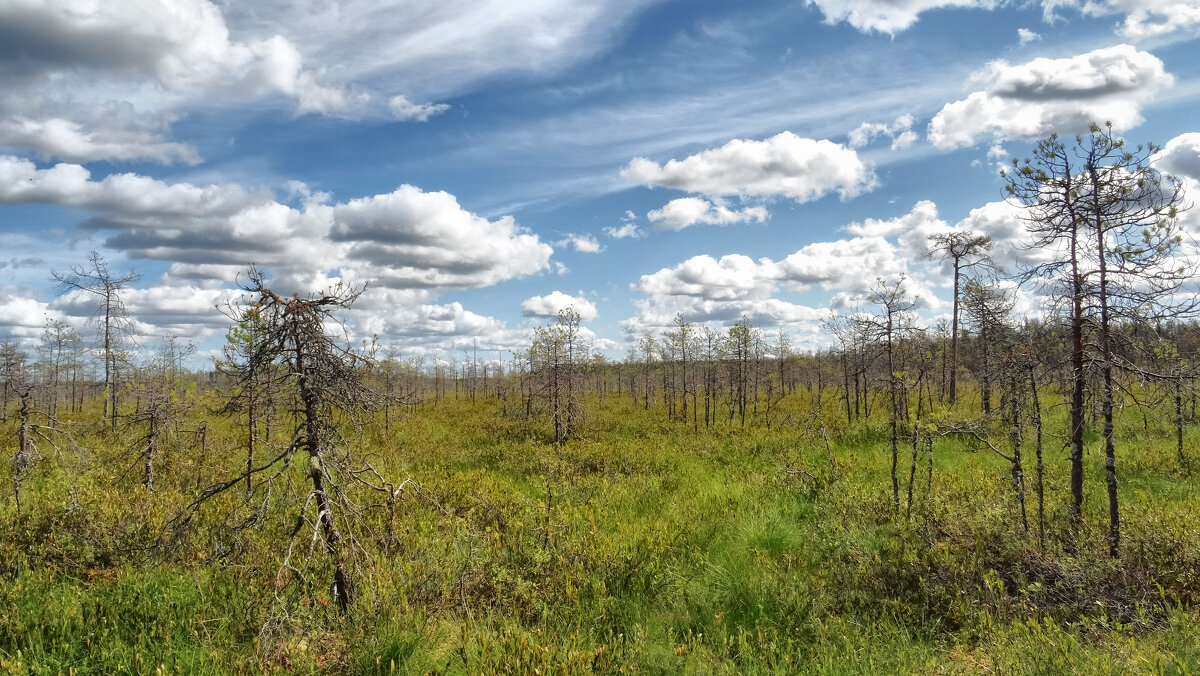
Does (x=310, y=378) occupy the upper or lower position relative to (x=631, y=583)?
upper

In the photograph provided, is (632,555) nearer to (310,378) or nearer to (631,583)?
(631,583)

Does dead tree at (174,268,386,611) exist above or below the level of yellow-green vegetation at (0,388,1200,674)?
above

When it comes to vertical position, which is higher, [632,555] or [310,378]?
[310,378]

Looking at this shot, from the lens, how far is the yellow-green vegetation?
5.02 m

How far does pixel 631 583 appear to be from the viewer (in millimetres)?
7289

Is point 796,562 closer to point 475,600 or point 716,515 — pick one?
point 716,515

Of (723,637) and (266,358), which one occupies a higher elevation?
(266,358)

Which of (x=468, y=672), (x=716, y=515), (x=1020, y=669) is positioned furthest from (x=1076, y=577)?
(x=468, y=672)

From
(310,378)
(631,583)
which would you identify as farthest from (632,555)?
(310,378)

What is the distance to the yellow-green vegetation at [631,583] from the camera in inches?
197

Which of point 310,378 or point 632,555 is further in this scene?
point 632,555

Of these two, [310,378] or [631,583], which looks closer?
[310,378]

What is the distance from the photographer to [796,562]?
782cm

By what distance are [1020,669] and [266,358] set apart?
24.1 ft
